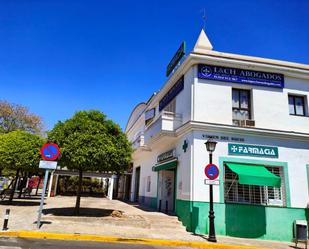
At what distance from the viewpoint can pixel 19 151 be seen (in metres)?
16.3

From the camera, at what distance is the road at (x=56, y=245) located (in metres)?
7.06

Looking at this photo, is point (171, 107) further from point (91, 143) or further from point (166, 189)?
point (91, 143)

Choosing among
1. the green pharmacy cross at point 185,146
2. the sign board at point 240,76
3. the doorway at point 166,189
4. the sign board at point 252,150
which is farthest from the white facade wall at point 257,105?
the doorway at point 166,189

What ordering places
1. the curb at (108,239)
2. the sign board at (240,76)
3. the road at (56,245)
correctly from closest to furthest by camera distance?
the road at (56,245), the curb at (108,239), the sign board at (240,76)

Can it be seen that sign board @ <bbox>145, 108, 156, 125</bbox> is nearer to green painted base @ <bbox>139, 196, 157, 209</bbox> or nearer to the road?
green painted base @ <bbox>139, 196, 157, 209</bbox>

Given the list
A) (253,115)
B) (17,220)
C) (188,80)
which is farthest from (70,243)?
(253,115)

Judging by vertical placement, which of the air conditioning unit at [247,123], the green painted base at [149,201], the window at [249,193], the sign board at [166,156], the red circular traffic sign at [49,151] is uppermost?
the air conditioning unit at [247,123]

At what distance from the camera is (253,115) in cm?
1338

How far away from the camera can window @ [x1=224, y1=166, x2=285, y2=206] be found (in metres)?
12.2

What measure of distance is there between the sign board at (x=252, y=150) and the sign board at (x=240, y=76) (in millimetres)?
3344

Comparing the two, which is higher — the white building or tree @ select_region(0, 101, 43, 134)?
tree @ select_region(0, 101, 43, 134)

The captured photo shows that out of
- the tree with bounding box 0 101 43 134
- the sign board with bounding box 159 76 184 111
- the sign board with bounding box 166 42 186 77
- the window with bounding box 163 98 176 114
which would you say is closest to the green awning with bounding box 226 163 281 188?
the window with bounding box 163 98 176 114

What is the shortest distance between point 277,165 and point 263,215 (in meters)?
2.48

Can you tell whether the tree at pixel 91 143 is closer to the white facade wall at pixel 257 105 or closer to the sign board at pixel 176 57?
the white facade wall at pixel 257 105
